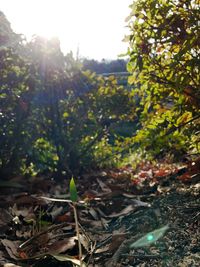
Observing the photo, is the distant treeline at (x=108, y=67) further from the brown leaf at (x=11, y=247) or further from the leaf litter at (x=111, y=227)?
the brown leaf at (x=11, y=247)

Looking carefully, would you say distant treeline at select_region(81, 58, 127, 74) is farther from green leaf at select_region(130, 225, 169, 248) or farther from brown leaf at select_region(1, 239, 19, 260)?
brown leaf at select_region(1, 239, 19, 260)

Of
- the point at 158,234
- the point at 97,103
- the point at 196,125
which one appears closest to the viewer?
the point at 158,234

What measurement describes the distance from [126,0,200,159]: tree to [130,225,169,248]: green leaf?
80 centimetres

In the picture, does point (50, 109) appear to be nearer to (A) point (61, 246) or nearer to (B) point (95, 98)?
(B) point (95, 98)

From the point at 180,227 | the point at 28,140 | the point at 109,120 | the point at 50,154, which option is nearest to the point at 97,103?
the point at 109,120

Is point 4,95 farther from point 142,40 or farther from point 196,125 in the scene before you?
point 196,125

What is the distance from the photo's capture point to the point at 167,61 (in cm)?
305

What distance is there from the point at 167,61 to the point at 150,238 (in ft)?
4.68

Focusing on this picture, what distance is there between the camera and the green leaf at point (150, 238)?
2.17 m

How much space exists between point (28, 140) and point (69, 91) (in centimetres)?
107

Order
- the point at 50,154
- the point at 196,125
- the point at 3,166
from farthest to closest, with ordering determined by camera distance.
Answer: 1. the point at 50,154
2. the point at 3,166
3. the point at 196,125

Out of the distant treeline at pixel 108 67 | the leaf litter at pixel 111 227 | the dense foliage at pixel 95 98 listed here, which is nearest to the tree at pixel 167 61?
the dense foliage at pixel 95 98

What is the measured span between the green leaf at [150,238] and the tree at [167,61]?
80 centimetres

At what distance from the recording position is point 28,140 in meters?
4.71
